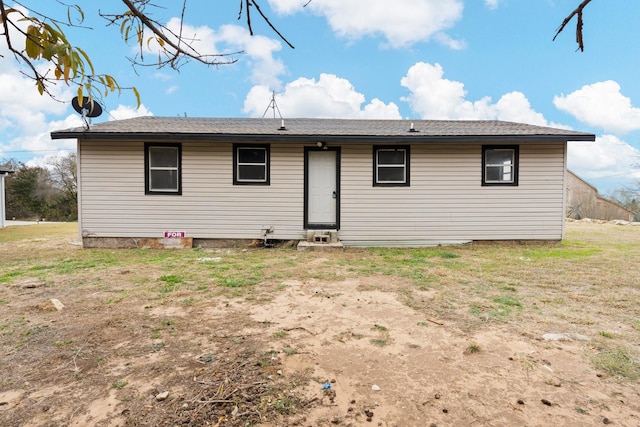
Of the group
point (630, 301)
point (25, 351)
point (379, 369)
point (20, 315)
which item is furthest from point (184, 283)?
point (630, 301)

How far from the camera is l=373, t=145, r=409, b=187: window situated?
7.55 m

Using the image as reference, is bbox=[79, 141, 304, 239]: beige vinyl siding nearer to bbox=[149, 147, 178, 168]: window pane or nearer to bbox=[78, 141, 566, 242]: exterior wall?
bbox=[78, 141, 566, 242]: exterior wall

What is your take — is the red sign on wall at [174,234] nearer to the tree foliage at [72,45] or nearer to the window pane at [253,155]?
the window pane at [253,155]

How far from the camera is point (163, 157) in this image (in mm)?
7434

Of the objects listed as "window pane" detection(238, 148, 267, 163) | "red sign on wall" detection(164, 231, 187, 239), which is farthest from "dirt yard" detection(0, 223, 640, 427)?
"window pane" detection(238, 148, 267, 163)

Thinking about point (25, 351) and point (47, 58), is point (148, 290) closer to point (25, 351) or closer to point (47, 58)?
point (25, 351)

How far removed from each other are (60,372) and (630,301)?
206 inches

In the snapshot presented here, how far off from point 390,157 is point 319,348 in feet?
19.6

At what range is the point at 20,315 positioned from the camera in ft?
9.86

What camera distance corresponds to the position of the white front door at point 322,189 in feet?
24.7

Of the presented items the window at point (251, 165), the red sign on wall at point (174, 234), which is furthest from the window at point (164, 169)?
the window at point (251, 165)

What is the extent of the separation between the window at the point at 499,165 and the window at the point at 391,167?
6.10 ft

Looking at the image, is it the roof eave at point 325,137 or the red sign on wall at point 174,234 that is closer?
the roof eave at point 325,137

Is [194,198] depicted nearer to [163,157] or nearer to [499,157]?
[163,157]
